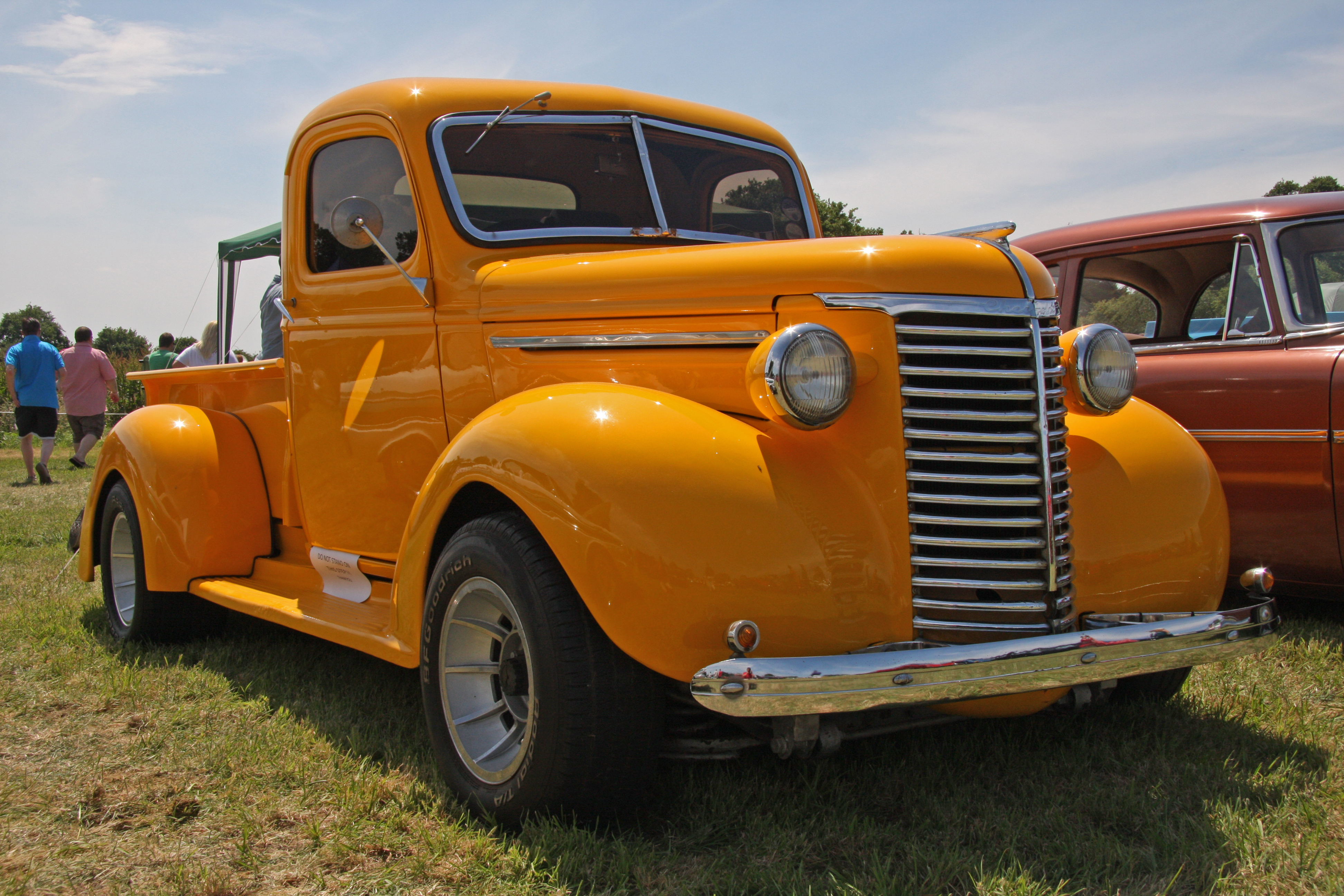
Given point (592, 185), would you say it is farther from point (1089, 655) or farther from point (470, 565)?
point (1089, 655)

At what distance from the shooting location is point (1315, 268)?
450 centimetres

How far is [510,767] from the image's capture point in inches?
99.8

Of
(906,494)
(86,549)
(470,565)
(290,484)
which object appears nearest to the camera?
(906,494)

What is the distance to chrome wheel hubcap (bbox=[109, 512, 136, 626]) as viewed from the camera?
461 centimetres

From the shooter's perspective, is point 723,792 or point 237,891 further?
point 723,792

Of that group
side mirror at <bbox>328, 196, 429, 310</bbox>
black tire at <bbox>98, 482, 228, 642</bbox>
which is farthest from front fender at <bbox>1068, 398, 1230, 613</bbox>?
black tire at <bbox>98, 482, 228, 642</bbox>

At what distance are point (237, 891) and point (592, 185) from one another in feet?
7.82

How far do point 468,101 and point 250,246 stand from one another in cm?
434

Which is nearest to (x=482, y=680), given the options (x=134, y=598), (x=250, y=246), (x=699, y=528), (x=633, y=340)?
(x=699, y=528)

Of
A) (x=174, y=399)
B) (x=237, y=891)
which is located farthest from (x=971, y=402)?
(x=174, y=399)

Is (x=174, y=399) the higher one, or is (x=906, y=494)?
(x=174, y=399)

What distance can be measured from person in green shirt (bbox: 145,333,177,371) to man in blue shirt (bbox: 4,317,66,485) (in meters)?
1.00

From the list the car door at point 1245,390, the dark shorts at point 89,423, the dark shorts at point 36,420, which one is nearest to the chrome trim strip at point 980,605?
the car door at point 1245,390

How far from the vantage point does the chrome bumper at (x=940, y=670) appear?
2.08 metres
